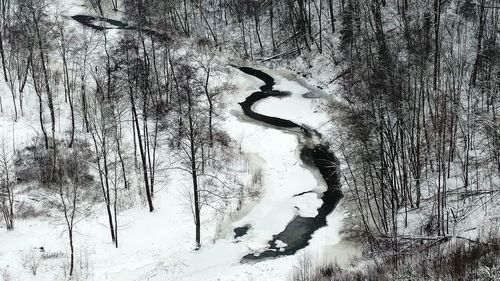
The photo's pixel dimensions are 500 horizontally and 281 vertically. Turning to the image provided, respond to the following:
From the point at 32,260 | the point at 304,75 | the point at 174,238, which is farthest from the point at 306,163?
the point at 32,260

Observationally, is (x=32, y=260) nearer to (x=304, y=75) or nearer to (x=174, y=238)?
(x=174, y=238)

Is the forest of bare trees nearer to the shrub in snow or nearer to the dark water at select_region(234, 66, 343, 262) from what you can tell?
the dark water at select_region(234, 66, 343, 262)

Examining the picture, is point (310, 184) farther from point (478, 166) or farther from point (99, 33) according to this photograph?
point (99, 33)

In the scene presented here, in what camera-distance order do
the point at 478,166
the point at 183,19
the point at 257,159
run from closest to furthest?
the point at 478,166 < the point at 257,159 < the point at 183,19

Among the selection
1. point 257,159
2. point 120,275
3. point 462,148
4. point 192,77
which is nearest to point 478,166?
point 462,148

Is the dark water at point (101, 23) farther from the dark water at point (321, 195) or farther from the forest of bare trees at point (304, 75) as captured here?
the dark water at point (321, 195)

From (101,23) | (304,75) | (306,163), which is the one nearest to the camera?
(306,163)

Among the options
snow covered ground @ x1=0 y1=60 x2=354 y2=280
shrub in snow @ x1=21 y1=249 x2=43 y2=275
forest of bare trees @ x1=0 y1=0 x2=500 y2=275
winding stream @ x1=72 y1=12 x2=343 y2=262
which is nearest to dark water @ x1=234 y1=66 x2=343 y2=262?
winding stream @ x1=72 y1=12 x2=343 y2=262

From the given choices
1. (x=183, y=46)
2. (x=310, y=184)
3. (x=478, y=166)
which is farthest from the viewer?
(x=183, y=46)
